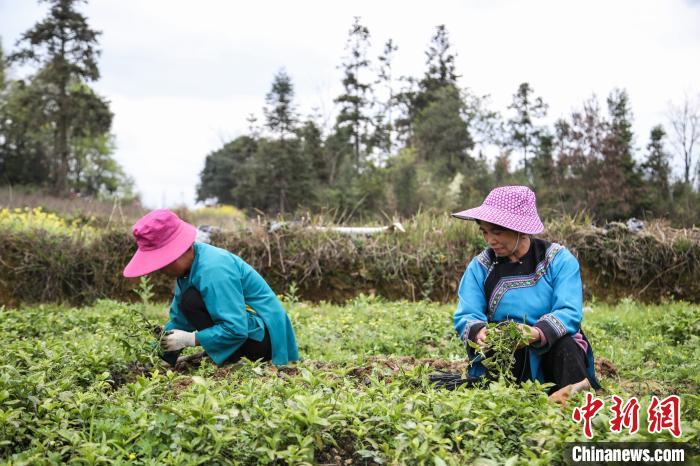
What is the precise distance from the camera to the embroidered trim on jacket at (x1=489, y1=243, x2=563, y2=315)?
354 centimetres

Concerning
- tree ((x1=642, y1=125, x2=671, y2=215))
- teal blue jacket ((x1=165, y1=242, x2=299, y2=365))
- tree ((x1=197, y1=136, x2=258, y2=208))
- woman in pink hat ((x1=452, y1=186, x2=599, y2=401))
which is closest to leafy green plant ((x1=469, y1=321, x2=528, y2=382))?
woman in pink hat ((x1=452, y1=186, x2=599, y2=401))

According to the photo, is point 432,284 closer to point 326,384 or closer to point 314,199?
point 326,384

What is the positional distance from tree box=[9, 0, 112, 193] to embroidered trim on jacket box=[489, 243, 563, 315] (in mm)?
29658

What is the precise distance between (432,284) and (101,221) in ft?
25.0

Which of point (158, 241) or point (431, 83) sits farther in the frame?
point (431, 83)

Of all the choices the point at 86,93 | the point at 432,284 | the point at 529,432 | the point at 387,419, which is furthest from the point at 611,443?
the point at 86,93

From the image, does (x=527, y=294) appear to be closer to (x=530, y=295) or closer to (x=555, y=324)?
(x=530, y=295)

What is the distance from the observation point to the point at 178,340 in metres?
3.86

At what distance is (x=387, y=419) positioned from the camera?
240 cm

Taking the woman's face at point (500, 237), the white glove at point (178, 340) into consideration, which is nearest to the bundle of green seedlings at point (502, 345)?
the woman's face at point (500, 237)

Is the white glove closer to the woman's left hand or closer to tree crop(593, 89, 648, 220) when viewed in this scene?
the woman's left hand

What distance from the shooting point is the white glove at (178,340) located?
12.6 ft

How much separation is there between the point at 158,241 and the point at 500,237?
6.86ft

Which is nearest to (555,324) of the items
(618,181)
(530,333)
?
(530,333)
